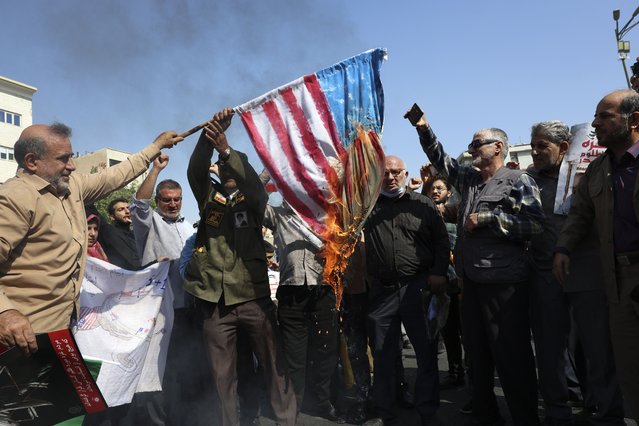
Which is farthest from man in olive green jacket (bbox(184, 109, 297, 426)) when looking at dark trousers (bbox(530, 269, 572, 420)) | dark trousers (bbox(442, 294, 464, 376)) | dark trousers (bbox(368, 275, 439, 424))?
dark trousers (bbox(442, 294, 464, 376))

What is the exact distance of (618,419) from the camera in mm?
3334

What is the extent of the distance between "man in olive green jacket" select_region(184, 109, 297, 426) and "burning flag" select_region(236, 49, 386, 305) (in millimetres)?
239

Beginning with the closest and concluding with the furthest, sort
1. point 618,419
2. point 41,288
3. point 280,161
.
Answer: point 41,288 < point 618,419 < point 280,161

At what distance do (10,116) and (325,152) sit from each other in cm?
4332

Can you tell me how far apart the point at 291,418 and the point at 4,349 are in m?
2.00

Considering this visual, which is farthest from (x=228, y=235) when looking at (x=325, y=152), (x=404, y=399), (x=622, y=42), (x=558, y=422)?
(x=622, y=42)

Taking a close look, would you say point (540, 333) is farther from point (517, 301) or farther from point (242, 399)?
point (242, 399)

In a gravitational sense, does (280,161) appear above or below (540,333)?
above

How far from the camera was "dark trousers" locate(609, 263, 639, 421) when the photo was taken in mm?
2861

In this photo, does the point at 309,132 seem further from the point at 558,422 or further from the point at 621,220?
the point at 558,422

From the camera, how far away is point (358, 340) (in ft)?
14.8

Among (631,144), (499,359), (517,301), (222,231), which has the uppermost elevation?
(631,144)

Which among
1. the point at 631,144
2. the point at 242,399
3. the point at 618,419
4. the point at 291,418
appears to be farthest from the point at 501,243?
the point at 242,399

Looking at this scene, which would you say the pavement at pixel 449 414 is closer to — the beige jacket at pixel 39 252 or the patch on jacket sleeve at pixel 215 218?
the patch on jacket sleeve at pixel 215 218
